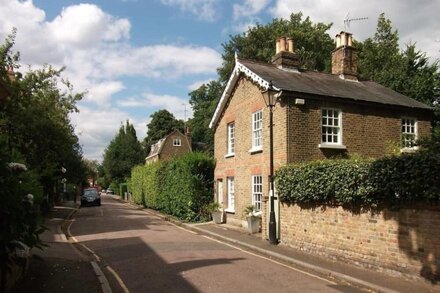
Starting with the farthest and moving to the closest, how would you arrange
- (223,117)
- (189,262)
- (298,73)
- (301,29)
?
(301,29), (223,117), (298,73), (189,262)

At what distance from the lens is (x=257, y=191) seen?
20719 millimetres

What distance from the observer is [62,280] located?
402 inches

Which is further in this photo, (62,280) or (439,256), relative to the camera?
(62,280)

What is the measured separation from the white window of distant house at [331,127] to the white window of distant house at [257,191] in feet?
10.7

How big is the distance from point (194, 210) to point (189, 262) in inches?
536

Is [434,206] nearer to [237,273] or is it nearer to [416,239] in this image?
[416,239]

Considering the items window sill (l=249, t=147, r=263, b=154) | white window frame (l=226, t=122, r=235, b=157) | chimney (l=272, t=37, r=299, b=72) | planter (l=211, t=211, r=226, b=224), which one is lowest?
planter (l=211, t=211, r=226, b=224)

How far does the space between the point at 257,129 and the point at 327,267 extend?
9.98 meters

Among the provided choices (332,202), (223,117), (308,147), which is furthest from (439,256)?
(223,117)

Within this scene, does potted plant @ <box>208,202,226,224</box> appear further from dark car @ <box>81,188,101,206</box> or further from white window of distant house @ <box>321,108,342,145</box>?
dark car @ <box>81,188,101,206</box>

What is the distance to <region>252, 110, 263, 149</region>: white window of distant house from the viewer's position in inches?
814

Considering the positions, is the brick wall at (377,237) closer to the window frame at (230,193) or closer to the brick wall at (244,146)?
the brick wall at (244,146)

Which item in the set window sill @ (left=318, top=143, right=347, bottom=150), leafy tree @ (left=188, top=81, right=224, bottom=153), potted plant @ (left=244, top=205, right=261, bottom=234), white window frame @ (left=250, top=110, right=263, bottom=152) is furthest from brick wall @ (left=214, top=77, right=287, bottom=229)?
leafy tree @ (left=188, top=81, right=224, bottom=153)

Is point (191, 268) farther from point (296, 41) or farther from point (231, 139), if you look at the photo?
point (296, 41)
